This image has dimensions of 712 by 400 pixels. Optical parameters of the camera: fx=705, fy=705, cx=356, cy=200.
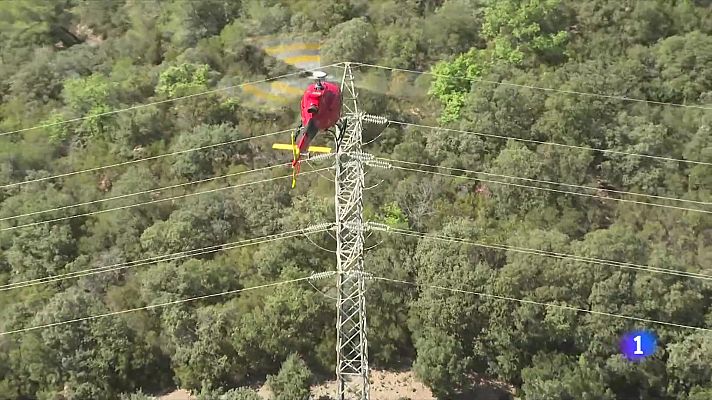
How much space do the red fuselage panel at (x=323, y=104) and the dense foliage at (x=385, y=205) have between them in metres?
13.3

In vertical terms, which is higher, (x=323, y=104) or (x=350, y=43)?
(x=323, y=104)

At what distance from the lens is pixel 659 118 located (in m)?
44.8

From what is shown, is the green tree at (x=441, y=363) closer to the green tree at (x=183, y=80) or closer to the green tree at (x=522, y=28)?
the green tree at (x=522, y=28)

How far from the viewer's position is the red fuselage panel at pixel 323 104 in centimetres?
2341

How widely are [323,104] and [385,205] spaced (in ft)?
57.6

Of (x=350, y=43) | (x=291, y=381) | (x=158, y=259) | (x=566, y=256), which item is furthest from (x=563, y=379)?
(x=350, y=43)

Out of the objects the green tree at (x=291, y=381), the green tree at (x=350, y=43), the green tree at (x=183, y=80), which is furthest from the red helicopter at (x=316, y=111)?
the green tree at (x=183, y=80)

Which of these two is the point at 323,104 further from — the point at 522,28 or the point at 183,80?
the point at 522,28

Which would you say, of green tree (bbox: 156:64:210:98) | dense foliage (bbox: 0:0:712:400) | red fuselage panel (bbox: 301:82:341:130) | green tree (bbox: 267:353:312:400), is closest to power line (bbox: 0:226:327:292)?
dense foliage (bbox: 0:0:712:400)

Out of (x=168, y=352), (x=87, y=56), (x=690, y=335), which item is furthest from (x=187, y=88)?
(x=690, y=335)

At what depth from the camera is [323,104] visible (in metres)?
23.6

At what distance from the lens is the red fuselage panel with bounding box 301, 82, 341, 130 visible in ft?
76.8

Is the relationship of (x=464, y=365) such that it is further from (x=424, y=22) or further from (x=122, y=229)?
(x=424, y=22)

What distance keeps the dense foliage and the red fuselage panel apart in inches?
525
